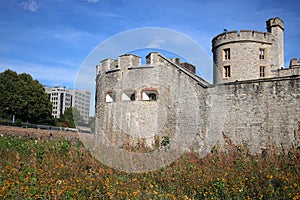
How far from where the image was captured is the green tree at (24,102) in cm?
4066

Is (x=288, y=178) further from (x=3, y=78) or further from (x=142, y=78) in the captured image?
(x=3, y=78)

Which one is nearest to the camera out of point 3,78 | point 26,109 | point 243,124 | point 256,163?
point 256,163

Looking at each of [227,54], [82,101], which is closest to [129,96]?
[82,101]

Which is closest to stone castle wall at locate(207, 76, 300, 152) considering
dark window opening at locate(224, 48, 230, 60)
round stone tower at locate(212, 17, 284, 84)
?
round stone tower at locate(212, 17, 284, 84)

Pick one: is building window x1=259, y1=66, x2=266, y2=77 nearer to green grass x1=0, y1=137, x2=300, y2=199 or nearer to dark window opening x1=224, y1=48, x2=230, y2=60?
dark window opening x1=224, y1=48, x2=230, y2=60

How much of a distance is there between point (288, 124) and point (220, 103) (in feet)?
10.4

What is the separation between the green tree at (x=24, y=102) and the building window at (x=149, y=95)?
30.9 meters

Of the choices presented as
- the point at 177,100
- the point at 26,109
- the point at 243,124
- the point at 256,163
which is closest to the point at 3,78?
the point at 26,109

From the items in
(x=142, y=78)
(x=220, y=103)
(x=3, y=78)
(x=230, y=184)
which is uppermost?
(x=3, y=78)

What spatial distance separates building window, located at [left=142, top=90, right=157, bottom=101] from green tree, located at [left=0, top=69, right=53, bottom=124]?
30932mm

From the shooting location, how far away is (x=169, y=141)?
14.6m

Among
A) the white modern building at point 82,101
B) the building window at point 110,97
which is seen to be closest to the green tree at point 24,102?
the building window at point 110,97

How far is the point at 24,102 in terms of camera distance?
40.8 meters

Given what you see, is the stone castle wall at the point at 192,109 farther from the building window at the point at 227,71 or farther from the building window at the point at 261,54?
the building window at the point at 261,54
